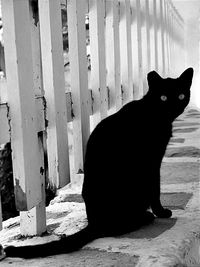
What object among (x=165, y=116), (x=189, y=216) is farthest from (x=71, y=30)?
(x=189, y=216)

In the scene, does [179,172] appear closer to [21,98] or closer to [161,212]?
[161,212]

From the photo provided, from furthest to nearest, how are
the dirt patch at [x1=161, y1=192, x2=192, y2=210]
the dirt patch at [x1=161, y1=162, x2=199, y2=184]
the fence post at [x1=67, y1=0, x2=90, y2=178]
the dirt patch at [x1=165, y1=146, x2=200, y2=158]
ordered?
the dirt patch at [x1=165, y1=146, x2=200, y2=158] → the dirt patch at [x1=161, y1=162, x2=199, y2=184] → the fence post at [x1=67, y1=0, x2=90, y2=178] → the dirt patch at [x1=161, y1=192, x2=192, y2=210]

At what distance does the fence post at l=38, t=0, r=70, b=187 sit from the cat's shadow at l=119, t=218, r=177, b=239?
457 millimetres

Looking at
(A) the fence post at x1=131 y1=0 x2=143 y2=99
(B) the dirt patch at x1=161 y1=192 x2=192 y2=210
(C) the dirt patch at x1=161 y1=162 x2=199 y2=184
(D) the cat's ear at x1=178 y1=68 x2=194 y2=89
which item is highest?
(A) the fence post at x1=131 y1=0 x2=143 y2=99

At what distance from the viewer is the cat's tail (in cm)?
156

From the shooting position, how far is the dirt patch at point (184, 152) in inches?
133

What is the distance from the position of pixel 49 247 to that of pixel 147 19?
135 inches

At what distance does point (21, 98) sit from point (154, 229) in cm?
73

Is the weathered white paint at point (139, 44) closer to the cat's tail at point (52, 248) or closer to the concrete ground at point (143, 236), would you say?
the concrete ground at point (143, 236)

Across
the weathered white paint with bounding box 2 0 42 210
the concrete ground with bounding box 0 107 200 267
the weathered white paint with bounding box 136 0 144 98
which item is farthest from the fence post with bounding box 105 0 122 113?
the weathered white paint with bounding box 2 0 42 210

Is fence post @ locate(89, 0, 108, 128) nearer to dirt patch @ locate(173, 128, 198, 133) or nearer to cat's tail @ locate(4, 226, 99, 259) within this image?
cat's tail @ locate(4, 226, 99, 259)

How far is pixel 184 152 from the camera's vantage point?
3.45m

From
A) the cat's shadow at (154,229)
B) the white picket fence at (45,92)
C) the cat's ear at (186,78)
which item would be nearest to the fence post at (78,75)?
the white picket fence at (45,92)

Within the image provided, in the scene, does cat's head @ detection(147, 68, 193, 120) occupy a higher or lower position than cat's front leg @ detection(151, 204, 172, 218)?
higher
